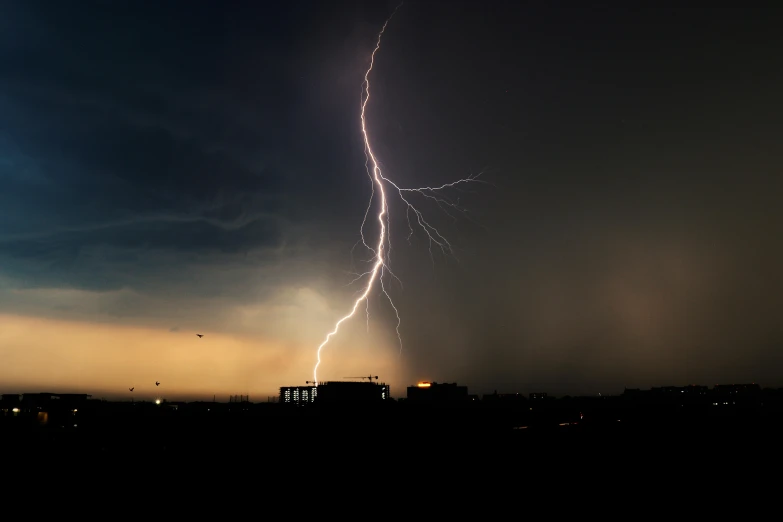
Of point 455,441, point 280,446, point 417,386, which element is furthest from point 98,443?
point 417,386

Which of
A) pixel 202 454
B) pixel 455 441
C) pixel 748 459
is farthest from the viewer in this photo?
pixel 455 441

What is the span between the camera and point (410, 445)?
24031 millimetres

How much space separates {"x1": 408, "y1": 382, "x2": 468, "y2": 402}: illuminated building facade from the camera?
76.9 metres

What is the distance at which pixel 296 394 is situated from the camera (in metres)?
102

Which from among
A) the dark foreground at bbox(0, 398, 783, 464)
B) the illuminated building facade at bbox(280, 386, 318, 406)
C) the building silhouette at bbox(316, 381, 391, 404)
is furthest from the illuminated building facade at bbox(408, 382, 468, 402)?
the dark foreground at bbox(0, 398, 783, 464)

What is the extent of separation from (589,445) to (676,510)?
12329mm

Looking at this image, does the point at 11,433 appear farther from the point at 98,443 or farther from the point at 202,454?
the point at 202,454

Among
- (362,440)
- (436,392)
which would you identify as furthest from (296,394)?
(362,440)

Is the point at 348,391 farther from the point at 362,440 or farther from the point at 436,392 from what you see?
the point at 362,440

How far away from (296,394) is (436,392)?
3626 centimetres

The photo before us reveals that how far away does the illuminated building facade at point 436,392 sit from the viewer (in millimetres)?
76875

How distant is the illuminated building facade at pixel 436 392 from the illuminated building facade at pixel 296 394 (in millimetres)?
26049

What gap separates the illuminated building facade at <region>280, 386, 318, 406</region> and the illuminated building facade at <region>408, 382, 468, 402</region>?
26049 millimetres

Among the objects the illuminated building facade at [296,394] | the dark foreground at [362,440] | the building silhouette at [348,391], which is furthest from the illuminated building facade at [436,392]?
the dark foreground at [362,440]
